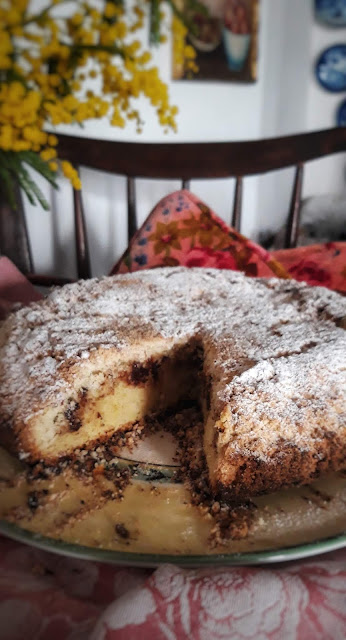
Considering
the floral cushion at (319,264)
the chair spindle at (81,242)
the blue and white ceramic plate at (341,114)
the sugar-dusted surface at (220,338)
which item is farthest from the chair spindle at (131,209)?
the blue and white ceramic plate at (341,114)

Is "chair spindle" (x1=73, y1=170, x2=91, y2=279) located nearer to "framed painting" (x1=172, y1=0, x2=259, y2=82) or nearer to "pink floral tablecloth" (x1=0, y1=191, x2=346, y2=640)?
"framed painting" (x1=172, y1=0, x2=259, y2=82)

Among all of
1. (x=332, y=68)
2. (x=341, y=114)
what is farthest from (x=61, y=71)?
(x=341, y=114)

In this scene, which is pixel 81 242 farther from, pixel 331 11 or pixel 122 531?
pixel 331 11

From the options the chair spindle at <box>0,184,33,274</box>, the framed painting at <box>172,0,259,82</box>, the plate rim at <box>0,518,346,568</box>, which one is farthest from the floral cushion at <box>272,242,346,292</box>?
the plate rim at <box>0,518,346,568</box>

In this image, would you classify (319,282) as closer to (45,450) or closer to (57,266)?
(57,266)

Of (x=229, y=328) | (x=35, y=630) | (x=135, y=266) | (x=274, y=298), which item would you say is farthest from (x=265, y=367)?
(x=135, y=266)

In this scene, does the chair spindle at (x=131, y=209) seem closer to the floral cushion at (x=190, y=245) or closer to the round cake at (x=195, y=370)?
the floral cushion at (x=190, y=245)

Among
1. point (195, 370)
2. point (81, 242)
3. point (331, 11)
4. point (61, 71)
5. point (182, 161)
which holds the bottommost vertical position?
point (195, 370)
